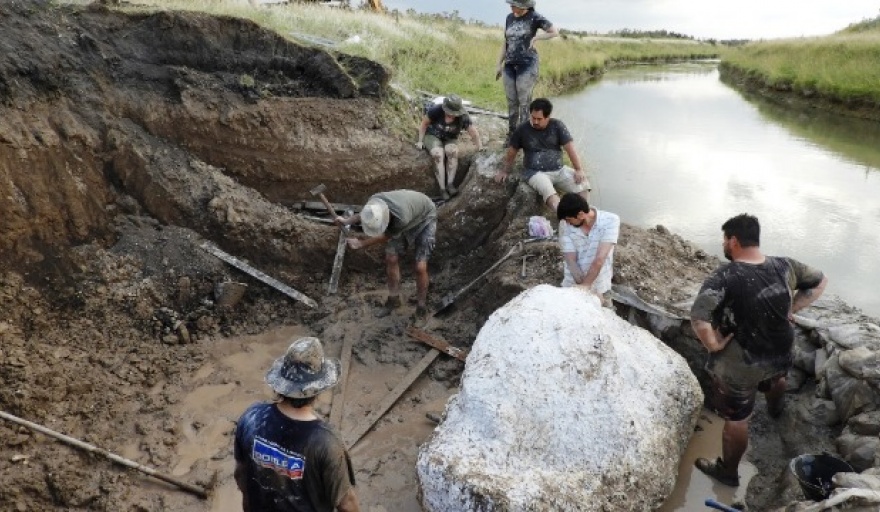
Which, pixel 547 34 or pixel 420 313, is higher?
pixel 547 34

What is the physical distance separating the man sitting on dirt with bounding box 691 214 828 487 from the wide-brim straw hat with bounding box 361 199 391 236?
313 cm

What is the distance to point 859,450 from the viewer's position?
158 inches

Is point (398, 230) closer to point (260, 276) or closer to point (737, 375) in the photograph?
point (260, 276)

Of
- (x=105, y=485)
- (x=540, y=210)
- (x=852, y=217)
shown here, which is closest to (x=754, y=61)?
(x=852, y=217)

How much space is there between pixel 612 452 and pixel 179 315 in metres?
4.78

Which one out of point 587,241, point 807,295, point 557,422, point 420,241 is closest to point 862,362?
point 807,295

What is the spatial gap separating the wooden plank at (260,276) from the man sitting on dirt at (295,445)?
4074mm

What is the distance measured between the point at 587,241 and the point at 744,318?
1460mm

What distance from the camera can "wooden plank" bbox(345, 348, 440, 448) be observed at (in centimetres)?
507

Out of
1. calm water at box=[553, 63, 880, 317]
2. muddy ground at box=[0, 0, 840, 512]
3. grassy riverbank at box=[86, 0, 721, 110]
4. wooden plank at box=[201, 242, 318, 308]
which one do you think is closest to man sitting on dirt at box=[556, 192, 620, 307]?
muddy ground at box=[0, 0, 840, 512]

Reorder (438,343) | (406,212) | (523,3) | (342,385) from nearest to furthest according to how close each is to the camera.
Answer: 1. (342,385)
2. (438,343)
3. (406,212)
4. (523,3)

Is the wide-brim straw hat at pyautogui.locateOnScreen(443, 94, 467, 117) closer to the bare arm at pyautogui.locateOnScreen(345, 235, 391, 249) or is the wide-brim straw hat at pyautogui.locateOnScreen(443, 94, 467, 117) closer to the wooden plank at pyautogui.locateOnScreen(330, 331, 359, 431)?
the bare arm at pyautogui.locateOnScreen(345, 235, 391, 249)

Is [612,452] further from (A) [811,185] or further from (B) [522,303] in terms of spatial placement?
(A) [811,185]

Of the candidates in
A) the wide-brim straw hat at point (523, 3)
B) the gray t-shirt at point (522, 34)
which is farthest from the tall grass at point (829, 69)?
the wide-brim straw hat at point (523, 3)
